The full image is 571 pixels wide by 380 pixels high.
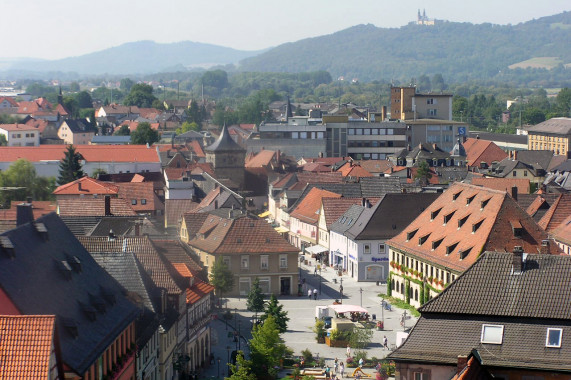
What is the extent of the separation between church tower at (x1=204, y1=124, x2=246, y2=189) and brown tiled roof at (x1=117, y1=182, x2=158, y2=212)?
29.8 m

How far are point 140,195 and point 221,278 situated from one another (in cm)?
2885

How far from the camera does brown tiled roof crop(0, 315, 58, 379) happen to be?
29656 mm

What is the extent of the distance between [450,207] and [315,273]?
17.3 metres

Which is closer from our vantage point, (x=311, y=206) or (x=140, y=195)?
(x=140, y=195)

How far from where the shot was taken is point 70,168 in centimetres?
11875

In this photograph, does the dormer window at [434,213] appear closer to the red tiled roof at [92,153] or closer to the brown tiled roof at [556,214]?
the brown tiled roof at [556,214]

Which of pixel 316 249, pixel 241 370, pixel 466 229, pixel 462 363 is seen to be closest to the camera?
pixel 462 363

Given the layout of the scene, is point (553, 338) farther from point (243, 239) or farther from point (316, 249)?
point (316, 249)

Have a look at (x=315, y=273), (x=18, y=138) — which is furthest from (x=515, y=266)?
(x=18, y=138)

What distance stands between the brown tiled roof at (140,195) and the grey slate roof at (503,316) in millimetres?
63597

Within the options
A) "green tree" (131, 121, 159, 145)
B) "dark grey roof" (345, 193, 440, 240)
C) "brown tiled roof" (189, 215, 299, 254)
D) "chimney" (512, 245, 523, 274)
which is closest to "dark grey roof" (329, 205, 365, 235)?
"dark grey roof" (345, 193, 440, 240)

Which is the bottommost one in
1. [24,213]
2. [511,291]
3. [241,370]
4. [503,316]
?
[241,370]

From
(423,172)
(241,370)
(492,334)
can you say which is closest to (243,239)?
(241,370)

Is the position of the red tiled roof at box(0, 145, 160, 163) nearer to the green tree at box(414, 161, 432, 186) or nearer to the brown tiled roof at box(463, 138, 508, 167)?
the green tree at box(414, 161, 432, 186)
